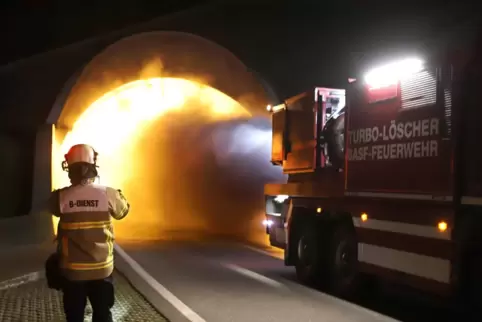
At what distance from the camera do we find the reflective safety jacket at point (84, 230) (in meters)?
5.04

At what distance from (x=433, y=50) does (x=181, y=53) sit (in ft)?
47.2

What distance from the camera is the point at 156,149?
1075 inches

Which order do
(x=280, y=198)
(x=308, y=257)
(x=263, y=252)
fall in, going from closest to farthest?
(x=308, y=257) < (x=280, y=198) < (x=263, y=252)

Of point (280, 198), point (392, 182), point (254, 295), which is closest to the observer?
point (392, 182)

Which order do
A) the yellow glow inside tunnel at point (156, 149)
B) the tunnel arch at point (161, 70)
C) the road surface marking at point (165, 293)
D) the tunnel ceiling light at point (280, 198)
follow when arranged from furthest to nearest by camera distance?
the yellow glow inside tunnel at point (156, 149), the tunnel arch at point (161, 70), the tunnel ceiling light at point (280, 198), the road surface marking at point (165, 293)

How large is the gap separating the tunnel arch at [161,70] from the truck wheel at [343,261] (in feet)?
31.6

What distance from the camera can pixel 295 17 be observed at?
20219 millimetres

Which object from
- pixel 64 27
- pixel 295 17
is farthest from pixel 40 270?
pixel 295 17

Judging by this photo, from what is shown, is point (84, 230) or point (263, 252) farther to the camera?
point (263, 252)

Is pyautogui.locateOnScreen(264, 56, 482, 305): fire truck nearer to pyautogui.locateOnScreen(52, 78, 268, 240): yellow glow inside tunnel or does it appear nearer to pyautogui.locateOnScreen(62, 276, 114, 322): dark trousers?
pyautogui.locateOnScreen(62, 276, 114, 322): dark trousers

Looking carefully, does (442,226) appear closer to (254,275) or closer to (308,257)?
(308,257)

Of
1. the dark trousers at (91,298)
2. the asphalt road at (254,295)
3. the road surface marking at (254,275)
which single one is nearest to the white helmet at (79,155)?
the dark trousers at (91,298)

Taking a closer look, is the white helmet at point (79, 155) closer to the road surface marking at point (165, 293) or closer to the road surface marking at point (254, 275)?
the road surface marking at point (165, 293)

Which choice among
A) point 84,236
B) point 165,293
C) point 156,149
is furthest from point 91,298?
point 156,149
